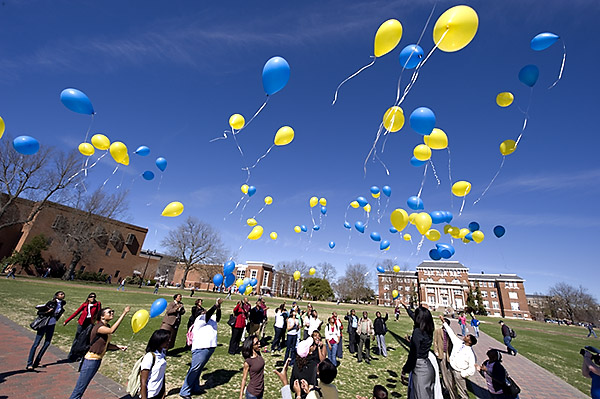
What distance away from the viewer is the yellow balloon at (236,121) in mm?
7805

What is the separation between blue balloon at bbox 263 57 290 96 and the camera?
5.57 meters

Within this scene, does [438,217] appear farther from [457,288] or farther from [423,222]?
[457,288]

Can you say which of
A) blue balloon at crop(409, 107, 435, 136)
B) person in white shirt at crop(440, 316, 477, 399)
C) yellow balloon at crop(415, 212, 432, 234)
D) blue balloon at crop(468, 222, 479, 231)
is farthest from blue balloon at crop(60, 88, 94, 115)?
blue balloon at crop(468, 222, 479, 231)

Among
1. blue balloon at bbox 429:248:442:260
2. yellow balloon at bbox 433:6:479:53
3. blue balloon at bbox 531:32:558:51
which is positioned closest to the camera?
yellow balloon at bbox 433:6:479:53

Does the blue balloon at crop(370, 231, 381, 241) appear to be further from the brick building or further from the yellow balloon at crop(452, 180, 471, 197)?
the brick building

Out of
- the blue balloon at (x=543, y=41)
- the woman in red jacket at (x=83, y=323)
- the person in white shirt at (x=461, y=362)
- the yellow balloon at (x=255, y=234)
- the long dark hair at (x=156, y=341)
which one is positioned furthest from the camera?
the yellow balloon at (x=255, y=234)

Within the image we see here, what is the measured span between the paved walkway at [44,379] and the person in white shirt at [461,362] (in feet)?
20.7

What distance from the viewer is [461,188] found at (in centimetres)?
757

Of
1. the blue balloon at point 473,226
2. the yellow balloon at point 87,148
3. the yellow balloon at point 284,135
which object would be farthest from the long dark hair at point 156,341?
the blue balloon at point 473,226

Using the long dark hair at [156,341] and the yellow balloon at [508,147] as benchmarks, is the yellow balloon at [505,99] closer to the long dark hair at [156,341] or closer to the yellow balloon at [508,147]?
the yellow balloon at [508,147]

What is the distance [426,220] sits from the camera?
6746 mm

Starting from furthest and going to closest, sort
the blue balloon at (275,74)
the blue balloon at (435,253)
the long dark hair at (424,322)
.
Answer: the blue balloon at (435,253) → the blue balloon at (275,74) → the long dark hair at (424,322)

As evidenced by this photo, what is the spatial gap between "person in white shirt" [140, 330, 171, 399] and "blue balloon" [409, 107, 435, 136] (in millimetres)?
5957

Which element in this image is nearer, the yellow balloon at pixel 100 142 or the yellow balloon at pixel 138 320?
the yellow balloon at pixel 138 320
